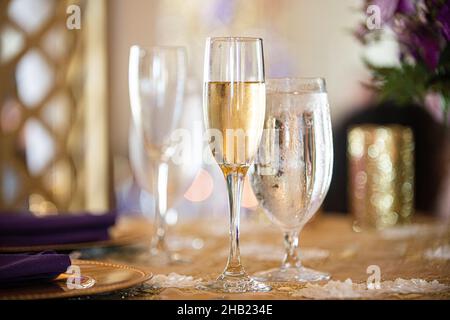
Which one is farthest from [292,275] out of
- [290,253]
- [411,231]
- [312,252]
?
[411,231]

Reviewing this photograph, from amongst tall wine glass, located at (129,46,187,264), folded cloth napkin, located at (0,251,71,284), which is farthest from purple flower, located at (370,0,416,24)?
folded cloth napkin, located at (0,251,71,284)

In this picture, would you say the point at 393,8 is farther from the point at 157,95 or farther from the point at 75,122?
the point at 75,122

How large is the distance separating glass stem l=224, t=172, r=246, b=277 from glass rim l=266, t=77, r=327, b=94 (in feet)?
0.40

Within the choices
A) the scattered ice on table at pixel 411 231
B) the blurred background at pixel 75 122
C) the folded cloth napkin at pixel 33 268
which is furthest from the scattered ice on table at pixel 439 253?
the folded cloth napkin at pixel 33 268

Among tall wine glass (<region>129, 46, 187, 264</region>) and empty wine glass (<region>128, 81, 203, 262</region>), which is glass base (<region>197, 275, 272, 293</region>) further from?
empty wine glass (<region>128, 81, 203, 262</region>)

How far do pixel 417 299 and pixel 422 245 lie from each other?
0.54 metres

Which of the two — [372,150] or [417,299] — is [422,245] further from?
[417,299]

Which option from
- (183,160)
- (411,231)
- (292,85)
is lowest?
(411,231)

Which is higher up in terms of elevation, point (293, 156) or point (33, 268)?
point (293, 156)

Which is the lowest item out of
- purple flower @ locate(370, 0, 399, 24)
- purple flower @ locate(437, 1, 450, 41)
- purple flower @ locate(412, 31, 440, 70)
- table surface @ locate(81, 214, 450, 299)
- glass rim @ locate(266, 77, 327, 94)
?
table surface @ locate(81, 214, 450, 299)

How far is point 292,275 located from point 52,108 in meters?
1.55

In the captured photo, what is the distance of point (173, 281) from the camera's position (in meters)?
0.98

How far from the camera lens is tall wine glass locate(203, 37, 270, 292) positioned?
93 cm
